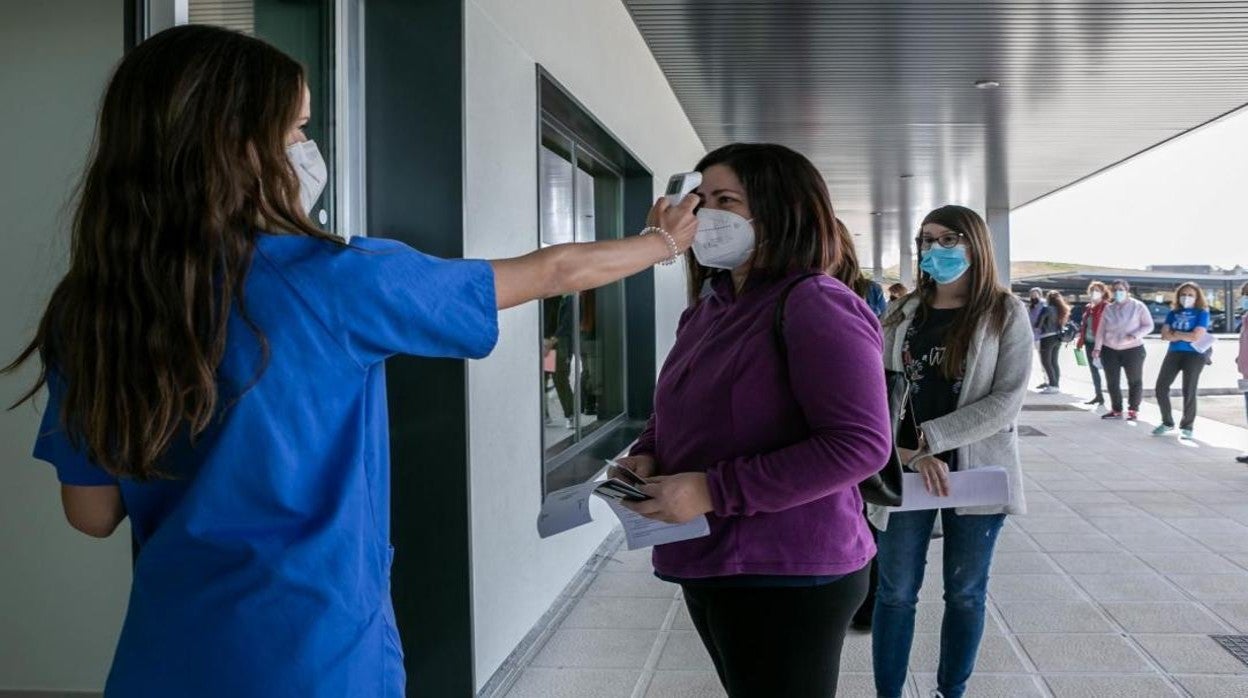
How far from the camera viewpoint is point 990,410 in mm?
2842

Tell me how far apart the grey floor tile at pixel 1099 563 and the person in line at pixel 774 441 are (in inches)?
159

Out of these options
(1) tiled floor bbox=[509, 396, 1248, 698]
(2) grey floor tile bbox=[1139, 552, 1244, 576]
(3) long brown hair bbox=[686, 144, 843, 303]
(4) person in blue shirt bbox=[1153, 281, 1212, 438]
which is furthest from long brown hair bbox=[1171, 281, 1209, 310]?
(3) long brown hair bbox=[686, 144, 843, 303]

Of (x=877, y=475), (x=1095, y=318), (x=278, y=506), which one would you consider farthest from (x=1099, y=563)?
(x=1095, y=318)

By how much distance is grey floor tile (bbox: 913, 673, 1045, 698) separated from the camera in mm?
3436

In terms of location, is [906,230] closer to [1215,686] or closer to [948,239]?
[1215,686]

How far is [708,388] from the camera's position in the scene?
1701 mm

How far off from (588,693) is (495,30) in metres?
2.38

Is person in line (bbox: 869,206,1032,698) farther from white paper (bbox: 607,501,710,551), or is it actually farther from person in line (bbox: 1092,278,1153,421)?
person in line (bbox: 1092,278,1153,421)

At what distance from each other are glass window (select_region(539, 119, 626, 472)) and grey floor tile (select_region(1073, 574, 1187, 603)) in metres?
2.74

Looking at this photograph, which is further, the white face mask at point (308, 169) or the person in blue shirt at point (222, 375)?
the white face mask at point (308, 169)

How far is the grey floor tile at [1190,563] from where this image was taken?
5.07m

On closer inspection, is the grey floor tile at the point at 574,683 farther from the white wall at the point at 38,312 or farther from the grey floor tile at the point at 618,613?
the white wall at the point at 38,312

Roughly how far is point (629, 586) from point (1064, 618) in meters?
2.04

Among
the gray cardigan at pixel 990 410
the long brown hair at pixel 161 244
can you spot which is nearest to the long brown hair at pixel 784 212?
the long brown hair at pixel 161 244
